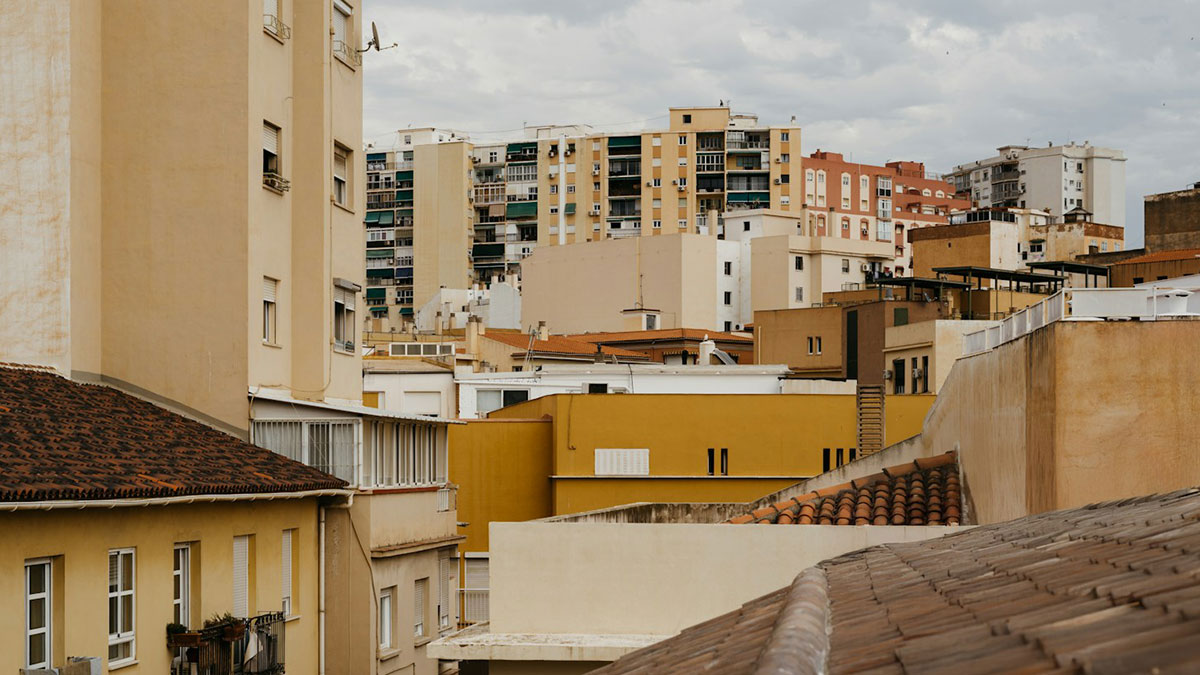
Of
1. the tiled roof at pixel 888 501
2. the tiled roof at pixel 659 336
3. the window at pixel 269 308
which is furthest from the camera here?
the tiled roof at pixel 659 336

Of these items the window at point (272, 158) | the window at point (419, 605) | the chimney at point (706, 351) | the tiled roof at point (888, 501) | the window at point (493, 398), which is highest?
the window at point (272, 158)

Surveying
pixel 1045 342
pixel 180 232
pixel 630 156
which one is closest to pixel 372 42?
pixel 180 232

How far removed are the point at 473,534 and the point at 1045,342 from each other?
29.9 m

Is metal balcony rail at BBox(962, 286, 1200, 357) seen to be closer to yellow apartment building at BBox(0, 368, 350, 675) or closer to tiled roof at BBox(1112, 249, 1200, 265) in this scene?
yellow apartment building at BBox(0, 368, 350, 675)

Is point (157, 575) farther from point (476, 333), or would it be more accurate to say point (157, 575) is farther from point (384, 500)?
point (476, 333)

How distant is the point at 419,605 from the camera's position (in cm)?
2898

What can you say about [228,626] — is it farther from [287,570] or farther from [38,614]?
[38,614]

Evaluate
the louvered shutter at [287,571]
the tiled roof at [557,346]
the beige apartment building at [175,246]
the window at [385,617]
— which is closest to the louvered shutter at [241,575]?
the louvered shutter at [287,571]

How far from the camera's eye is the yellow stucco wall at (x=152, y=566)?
57.0 feet

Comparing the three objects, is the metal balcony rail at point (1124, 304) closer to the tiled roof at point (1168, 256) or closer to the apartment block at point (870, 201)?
the tiled roof at point (1168, 256)

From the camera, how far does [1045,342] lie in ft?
55.5

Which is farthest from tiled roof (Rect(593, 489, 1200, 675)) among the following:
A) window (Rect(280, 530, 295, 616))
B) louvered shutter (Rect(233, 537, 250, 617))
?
window (Rect(280, 530, 295, 616))

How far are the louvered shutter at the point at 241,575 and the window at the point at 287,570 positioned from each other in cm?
109

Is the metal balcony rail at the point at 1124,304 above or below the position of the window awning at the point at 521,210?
below
